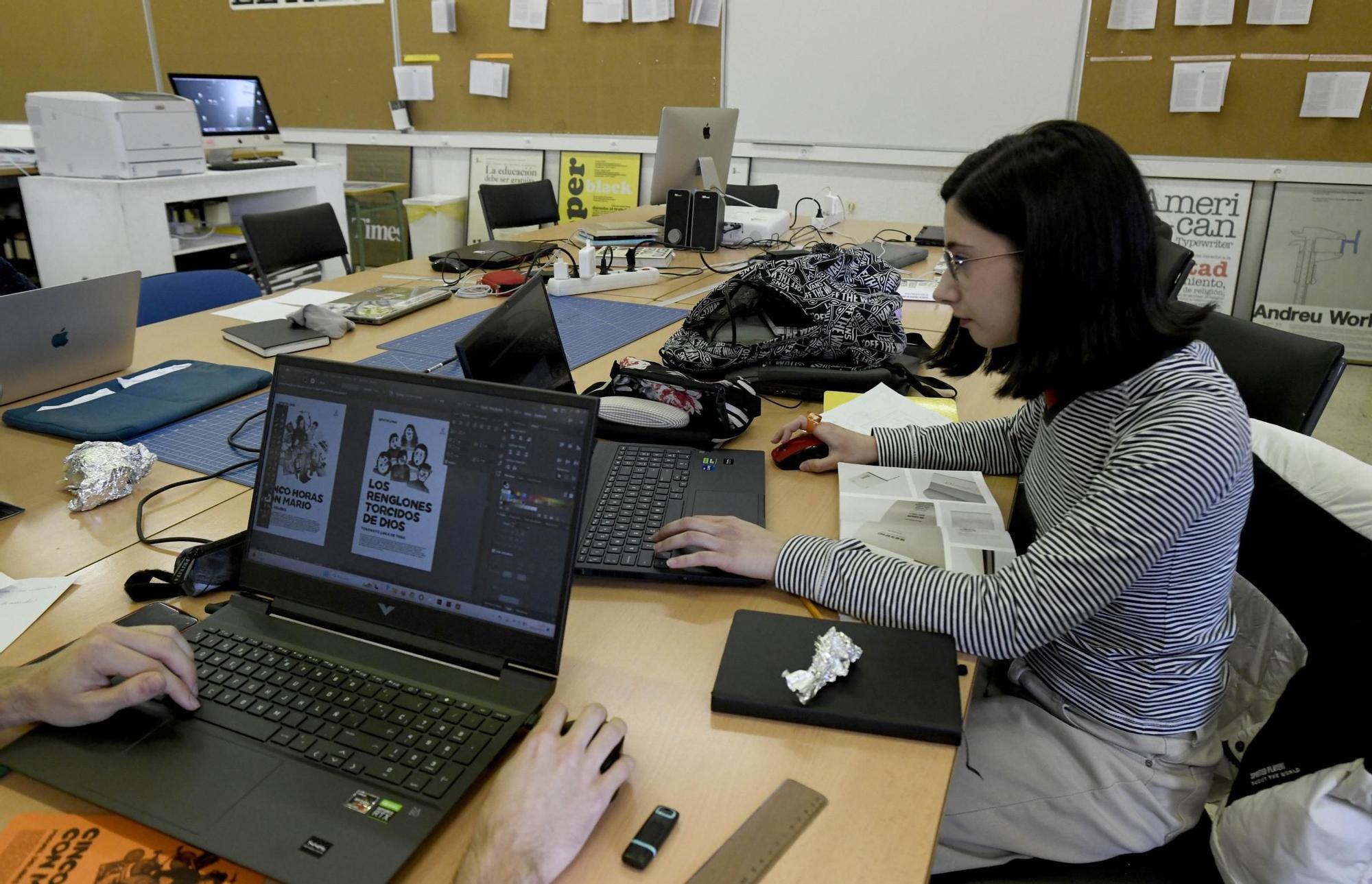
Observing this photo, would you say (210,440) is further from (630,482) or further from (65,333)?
(630,482)

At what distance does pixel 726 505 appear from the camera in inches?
47.9

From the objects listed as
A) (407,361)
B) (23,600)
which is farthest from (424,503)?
(407,361)

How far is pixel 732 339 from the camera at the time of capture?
1.81 m

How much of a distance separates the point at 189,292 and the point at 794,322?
5.67 ft

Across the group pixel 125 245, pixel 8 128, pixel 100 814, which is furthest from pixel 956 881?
pixel 8 128

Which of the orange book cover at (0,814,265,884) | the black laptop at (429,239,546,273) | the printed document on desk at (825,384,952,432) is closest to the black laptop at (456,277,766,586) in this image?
the printed document on desk at (825,384,952,432)

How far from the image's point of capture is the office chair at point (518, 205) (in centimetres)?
363

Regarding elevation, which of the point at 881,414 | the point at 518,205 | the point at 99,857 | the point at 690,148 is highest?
the point at 690,148

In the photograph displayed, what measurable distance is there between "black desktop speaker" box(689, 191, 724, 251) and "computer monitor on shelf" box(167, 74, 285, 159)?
8.86 feet

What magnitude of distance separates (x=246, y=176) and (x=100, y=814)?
3928 millimetres

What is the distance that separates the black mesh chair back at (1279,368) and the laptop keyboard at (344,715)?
1109 mm

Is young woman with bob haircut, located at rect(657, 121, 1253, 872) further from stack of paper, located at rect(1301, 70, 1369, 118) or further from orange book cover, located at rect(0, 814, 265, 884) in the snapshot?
stack of paper, located at rect(1301, 70, 1369, 118)

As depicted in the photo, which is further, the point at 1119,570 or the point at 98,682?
the point at 1119,570

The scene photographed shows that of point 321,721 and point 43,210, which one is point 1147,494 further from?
point 43,210
